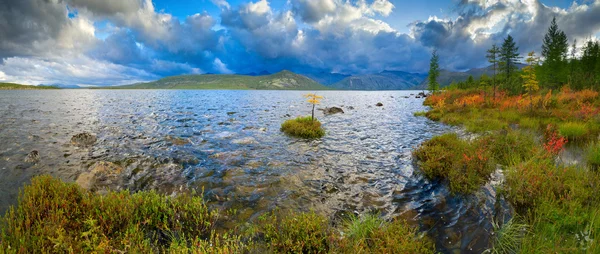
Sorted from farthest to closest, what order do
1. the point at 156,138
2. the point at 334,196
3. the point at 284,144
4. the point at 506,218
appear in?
the point at 156,138 → the point at 284,144 → the point at 334,196 → the point at 506,218

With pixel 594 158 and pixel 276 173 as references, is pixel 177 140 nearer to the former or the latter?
pixel 276 173

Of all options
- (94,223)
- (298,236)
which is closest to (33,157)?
(94,223)

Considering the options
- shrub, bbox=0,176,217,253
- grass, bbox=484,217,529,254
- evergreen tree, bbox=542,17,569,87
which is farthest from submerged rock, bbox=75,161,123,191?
evergreen tree, bbox=542,17,569,87

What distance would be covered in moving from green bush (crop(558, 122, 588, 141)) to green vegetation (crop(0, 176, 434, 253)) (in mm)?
12810

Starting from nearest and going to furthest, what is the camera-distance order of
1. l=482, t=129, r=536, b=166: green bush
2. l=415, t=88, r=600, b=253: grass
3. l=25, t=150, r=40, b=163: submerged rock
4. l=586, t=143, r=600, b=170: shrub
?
1. l=415, t=88, r=600, b=253: grass
2. l=586, t=143, r=600, b=170: shrub
3. l=482, t=129, r=536, b=166: green bush
4. l=25, t=150, r=40, b=163: submerged rock

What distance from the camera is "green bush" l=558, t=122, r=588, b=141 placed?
39.5 feet

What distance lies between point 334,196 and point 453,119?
20572mm

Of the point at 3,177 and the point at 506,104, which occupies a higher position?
the point at 506,104

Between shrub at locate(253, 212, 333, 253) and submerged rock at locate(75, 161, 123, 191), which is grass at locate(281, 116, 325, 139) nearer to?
submerged rock at locate(75, 161, 123, 191)

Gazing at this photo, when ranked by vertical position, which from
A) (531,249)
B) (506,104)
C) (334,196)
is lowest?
(334,196)

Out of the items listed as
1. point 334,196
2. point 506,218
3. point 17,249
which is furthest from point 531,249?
point 17,249

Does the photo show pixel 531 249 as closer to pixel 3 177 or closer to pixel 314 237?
pixel 314 237

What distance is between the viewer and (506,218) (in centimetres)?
613

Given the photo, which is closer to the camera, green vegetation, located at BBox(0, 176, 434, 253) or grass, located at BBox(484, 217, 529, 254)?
green vegetation, located at BBox(0, 176, 434, 253)
